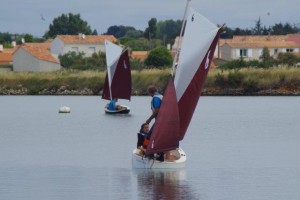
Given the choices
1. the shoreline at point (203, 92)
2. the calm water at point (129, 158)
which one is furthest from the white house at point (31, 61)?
the calm water at point (129, 158)

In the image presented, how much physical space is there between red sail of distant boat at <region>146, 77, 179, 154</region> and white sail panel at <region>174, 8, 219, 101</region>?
2.76ft

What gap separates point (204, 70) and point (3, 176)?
5.45 m

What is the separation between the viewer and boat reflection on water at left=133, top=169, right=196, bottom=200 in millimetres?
23591

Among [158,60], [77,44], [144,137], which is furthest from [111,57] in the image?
[77,44]

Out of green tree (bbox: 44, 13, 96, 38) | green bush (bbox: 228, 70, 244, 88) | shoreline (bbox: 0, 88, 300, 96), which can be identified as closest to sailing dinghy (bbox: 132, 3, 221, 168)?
green bush (bbox: 228, 70, 244, 88)

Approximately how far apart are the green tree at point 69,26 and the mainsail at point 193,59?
13476cm

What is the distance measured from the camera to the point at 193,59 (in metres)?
27.2

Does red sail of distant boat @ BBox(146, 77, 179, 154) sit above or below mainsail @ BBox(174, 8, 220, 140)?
below

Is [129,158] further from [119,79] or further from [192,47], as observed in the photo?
[119,79]

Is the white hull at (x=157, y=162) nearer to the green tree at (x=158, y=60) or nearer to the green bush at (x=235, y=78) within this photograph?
the green bush at (x=235, y=78)

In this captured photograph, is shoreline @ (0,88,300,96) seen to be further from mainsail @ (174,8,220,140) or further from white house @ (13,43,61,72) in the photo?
mainsail @ (174,8,220,140)

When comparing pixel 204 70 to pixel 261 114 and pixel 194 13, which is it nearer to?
pixel 194 13

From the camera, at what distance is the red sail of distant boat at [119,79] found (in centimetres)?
5469

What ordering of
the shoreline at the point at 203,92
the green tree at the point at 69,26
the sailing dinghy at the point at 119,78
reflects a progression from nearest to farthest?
the sailing dinghy at the point at 119,78 → the shoreline at the point at 203,92 → the green tree at the point at 69,26
